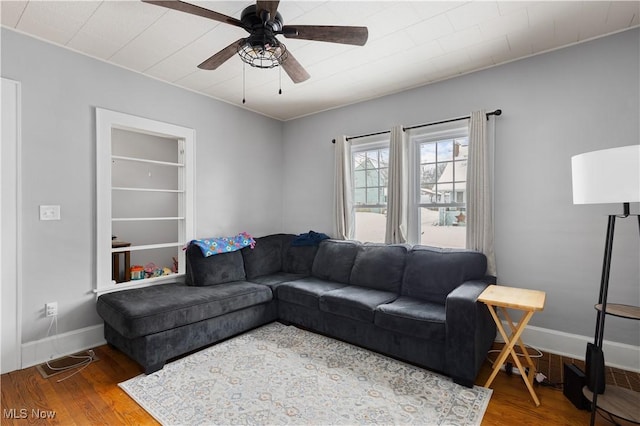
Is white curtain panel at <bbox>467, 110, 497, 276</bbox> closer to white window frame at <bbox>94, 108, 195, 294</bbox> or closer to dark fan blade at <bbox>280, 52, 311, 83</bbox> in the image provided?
dark fan blade at <bbox>280, 52, 311, 83</bbox>

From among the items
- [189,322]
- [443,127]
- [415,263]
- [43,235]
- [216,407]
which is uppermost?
[443,127]

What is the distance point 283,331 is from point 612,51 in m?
3.89

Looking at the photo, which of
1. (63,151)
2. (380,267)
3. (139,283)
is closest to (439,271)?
(380,267)

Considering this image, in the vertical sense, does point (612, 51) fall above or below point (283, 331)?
above

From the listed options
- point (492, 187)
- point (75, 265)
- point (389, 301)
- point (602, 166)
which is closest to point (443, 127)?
point (492, 187)

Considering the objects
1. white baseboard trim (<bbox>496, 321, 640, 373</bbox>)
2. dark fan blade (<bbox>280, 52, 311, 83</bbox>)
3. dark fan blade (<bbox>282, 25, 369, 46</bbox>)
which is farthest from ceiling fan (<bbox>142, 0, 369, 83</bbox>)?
white baseboard trim (<bbox>496, 321, 640, 373</bbox>)

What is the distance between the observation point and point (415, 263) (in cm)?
307

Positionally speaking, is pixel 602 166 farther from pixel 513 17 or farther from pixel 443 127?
pixel 443 127

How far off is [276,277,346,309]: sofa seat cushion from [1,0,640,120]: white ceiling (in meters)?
2.27

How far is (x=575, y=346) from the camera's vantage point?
262 cm

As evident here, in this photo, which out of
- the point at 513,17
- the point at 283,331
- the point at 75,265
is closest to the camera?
the point at 513,17

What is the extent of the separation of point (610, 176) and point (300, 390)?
92.2 inches

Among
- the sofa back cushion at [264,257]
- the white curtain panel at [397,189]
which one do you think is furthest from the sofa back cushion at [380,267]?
the sofa back cushion at [264,257]

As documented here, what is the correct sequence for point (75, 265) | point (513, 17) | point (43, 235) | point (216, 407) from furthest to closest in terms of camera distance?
point (75, 265) → point (43, 235) → point (513, 17) → point (216, 407)
